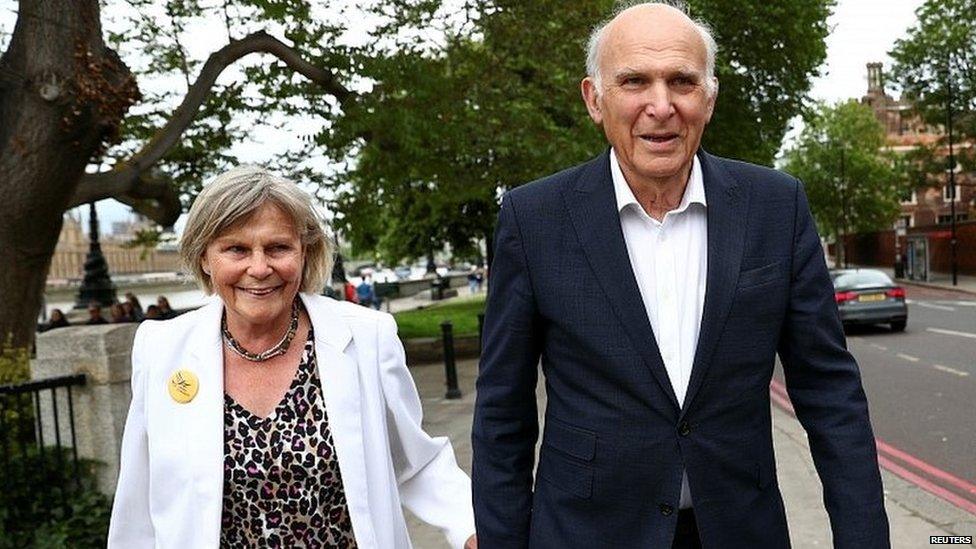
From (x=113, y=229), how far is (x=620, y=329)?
5256 inches

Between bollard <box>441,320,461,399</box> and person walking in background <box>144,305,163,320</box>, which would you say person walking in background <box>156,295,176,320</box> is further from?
bollard <box>441,320,461,399</box>

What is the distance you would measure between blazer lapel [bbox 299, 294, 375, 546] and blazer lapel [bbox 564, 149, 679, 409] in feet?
2.56

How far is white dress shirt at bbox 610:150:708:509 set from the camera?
6.45ft

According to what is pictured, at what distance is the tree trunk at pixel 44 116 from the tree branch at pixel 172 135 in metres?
0.67

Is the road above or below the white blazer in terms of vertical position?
below

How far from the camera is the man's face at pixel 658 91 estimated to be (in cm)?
198

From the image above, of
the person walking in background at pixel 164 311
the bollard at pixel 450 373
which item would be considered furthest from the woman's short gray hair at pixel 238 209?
the person walking in background at pixel 164 311

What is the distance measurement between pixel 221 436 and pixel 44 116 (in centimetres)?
594

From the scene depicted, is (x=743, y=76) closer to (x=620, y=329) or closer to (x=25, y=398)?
(x=25, y=398)

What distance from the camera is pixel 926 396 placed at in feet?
35.8

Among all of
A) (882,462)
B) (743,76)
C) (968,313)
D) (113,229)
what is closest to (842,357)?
(882,462)

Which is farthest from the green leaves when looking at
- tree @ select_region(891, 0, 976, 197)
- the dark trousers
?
the dark trousers

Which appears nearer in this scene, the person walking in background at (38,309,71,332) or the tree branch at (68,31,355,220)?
the tree branch at (68,31,355,220)
